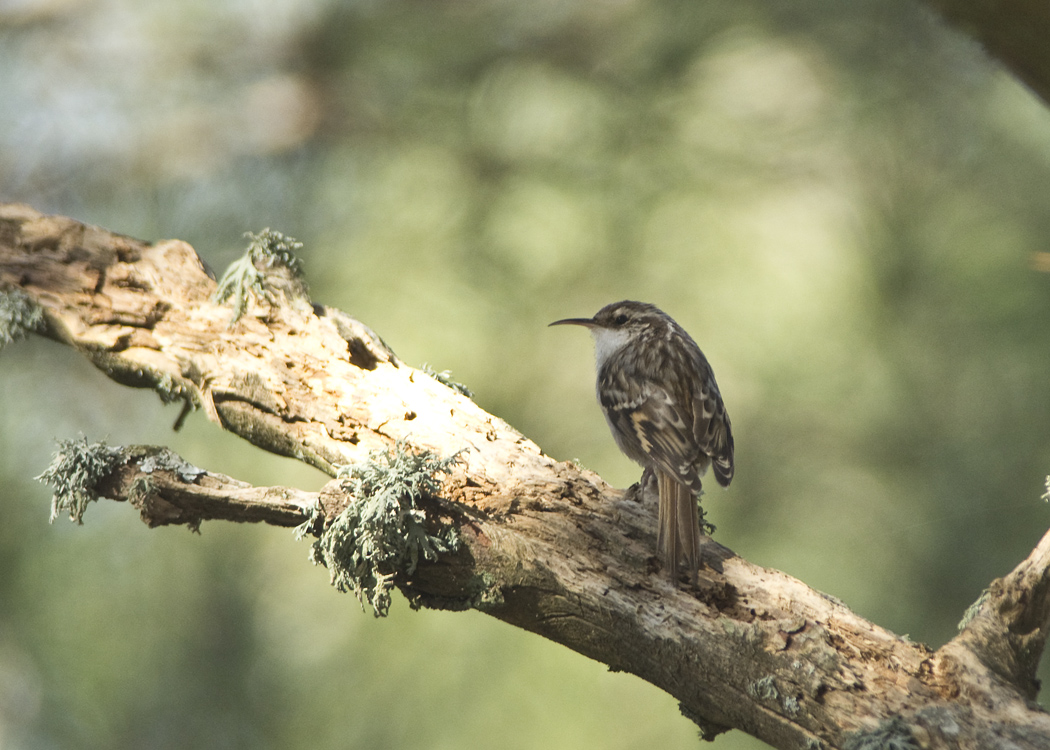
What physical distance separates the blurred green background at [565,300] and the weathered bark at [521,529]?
69 cm

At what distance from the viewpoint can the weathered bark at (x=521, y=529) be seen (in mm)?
1705

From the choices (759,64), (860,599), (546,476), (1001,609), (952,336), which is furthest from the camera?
(759,64)

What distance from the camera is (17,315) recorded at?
257 cm

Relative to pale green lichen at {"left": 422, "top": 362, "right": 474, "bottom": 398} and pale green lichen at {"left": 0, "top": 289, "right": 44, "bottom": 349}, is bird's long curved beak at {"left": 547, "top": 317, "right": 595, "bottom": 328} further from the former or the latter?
pale green lichen at {"left": 0, "top": 289, "right": 44, "bottom": 349}

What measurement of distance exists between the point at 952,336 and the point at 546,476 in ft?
6.61

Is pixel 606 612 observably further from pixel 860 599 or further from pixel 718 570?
pixel 860 599

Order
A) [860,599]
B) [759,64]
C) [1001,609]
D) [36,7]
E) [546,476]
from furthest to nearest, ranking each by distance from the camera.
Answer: [36,7] < [759,64] < [860,599] < [546,476] < [1001,609]

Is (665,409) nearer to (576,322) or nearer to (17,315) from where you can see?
(576,322)

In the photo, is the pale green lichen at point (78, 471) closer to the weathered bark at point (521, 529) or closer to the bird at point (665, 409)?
the weathered bark at point (521, 529)

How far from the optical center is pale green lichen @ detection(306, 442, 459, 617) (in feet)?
5.97

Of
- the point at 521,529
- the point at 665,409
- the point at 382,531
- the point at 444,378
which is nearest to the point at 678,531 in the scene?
the point at 521,529

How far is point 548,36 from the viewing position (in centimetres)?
365

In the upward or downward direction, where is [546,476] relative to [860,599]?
downward

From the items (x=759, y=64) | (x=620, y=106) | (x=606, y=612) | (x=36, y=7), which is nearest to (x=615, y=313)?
(x=620, y=106)
